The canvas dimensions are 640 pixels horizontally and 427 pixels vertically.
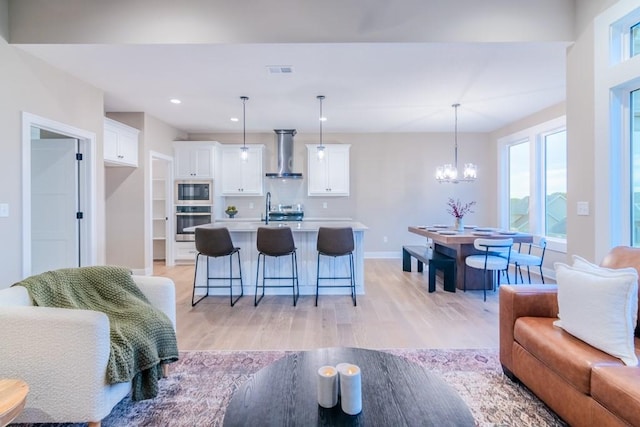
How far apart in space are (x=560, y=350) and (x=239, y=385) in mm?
1905

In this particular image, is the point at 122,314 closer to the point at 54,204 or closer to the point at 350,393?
the point at 350,393

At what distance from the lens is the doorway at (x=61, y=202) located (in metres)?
3.88

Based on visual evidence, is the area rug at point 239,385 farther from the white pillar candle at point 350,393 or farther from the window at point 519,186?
the window at point 519,186

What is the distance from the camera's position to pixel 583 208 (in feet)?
9.44

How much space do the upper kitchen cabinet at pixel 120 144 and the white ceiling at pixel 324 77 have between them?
37 centimetres

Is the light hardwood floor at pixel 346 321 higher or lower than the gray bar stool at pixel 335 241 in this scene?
lower

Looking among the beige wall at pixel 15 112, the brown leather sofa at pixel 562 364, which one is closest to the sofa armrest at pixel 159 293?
the beige wall at pixel 15 112

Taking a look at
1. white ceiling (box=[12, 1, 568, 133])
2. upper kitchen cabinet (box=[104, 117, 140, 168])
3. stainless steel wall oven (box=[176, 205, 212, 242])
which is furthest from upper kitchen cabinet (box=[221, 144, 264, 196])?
upper kitchen cabinet (box=[104, 117, 140, 168])

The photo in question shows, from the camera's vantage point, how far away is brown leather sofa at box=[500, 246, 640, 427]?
1.37 metres

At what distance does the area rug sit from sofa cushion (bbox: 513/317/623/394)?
13.1 inches

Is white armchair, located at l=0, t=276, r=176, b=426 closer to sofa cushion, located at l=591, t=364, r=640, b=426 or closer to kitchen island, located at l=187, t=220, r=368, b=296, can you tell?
sofa cushion, located at l=591, t=364, r=640, b=426

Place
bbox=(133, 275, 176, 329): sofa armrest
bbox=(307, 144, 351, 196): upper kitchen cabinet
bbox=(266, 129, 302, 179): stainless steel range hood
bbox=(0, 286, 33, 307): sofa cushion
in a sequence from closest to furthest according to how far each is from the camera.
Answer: bbox=(0, 286, 33, 307): sofa cushion → bbox=(133, 275, 176, 329): sofa armrest → bbox=(266, 129, 302, 179): stainless steel range hood → bbox=(307, 144, 351, 196): upper kitchen cabinet

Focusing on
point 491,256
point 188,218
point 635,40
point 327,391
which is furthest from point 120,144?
point 635,40

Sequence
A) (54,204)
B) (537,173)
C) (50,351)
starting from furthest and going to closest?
(537,173), (54,204), (50,351)
